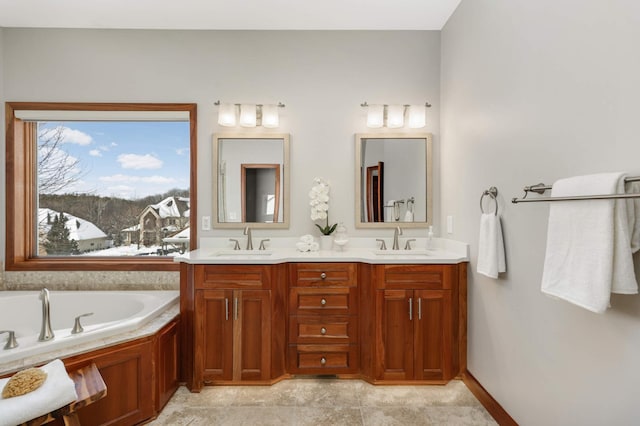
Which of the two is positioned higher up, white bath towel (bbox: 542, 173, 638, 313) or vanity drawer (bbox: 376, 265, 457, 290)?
white bath towel (bbox: 542, 173, 638, 313)

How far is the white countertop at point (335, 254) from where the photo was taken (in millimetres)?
2135

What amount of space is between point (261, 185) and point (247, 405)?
1.60 m

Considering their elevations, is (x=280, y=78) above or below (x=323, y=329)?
above

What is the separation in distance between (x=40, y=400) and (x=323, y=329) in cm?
147

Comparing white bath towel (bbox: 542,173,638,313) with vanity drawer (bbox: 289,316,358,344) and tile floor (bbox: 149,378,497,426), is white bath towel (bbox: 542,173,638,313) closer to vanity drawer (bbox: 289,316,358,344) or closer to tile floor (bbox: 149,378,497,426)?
tile floor (bbox: 149,378,497,426)

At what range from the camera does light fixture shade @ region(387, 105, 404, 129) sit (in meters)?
2.59

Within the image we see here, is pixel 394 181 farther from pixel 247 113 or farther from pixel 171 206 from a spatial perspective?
pixel 171 206

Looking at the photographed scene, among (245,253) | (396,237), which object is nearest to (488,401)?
(396,237)

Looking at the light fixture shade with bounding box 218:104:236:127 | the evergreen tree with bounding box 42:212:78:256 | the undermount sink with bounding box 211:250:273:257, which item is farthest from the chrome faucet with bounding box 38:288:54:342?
the light fixture shade with bounding box 218:104:236:127

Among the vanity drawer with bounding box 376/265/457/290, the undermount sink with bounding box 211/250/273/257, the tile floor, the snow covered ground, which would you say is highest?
the undermount sink with bounding box 211/250/273/257

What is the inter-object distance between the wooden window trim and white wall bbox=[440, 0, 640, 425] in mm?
2150

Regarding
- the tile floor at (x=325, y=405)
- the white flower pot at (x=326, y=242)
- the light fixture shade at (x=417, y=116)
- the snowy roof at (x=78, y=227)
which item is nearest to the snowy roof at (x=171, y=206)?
the snowy roof at (x=78, y=227)

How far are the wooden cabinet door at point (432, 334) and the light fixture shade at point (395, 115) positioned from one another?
1.35 meters

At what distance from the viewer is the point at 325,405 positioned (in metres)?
1.98
